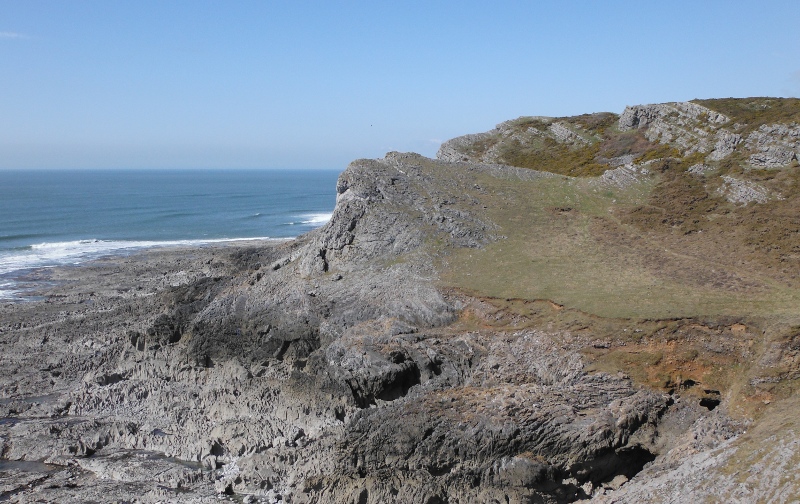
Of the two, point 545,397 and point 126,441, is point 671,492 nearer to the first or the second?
point 545,397

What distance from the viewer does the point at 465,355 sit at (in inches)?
1047

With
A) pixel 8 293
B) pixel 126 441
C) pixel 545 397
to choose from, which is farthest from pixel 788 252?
pixel 8 293

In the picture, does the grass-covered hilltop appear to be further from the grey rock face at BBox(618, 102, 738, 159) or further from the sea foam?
the sea foam

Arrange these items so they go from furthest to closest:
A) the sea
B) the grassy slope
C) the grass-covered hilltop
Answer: the sea
the grassy slope
the grass-covered hilltop

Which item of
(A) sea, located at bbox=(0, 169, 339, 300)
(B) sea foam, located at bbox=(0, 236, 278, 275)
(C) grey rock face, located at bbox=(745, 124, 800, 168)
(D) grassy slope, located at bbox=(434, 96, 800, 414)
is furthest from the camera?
(A) sea, located at bbox=(0, 169, 339, 300)

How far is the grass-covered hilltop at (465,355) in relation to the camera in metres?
21.2

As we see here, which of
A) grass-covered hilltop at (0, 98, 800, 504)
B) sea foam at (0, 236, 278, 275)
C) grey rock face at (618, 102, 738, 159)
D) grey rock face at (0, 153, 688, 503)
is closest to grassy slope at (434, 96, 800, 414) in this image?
grass-covered hilltop at (0, 98, 800, 504)

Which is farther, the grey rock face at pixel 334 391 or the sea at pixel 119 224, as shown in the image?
the sea at pixel 119 224

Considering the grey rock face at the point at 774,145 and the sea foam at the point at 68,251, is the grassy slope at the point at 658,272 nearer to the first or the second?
the grey rock face at the point at 774,145

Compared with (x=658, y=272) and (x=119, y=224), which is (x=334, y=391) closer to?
(x=658, y=272)

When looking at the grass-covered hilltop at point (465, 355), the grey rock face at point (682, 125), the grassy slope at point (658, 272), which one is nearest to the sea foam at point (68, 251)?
the grass-covered hilltop at point (465, 355)

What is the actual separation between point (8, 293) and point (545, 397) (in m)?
50.7

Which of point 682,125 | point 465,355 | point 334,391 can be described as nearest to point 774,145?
point 682,125

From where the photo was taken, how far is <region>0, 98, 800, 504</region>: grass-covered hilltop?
21203mm
